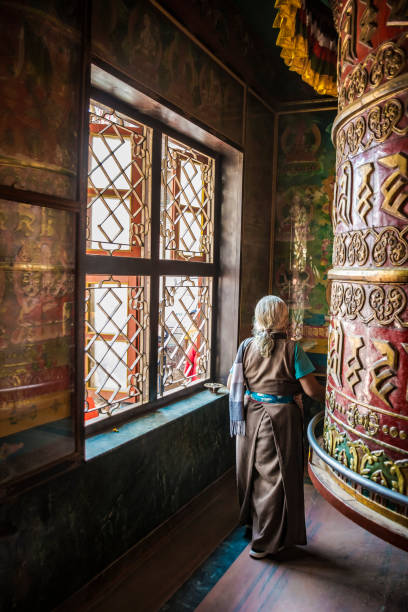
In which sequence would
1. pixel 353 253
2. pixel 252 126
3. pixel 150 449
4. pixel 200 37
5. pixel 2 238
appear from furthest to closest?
1. pixel 252 126
2. pixel 200 37
3. pixel 150 449
4. pixel 2 238
5. pixel 353 253

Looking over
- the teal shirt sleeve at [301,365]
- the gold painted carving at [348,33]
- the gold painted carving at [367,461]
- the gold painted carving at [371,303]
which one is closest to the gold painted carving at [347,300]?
the gold painted carving at [371,303]

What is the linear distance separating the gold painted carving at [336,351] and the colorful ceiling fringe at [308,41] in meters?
1.67

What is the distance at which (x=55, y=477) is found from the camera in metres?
2.15

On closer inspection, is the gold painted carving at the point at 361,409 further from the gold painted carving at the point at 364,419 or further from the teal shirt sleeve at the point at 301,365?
the teal shirt sleeve at the point at 301,365

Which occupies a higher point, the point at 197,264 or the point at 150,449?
the point at 197,264

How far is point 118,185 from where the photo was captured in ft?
9.46

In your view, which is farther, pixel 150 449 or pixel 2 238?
pixel 150 449

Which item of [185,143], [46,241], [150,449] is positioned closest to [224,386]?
[150,449]

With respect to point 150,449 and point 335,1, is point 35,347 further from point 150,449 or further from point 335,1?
point 335,1

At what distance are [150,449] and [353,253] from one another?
1848mm

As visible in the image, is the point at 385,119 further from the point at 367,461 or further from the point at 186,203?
the point at 186,203

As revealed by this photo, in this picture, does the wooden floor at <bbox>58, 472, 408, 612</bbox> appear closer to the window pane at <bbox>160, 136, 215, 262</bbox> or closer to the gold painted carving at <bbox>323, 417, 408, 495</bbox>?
the gold painted carving at <bbox>323, 417, 408, 495</bbox>

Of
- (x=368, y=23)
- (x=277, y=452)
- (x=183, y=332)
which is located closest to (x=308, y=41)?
(x=368, y=23)

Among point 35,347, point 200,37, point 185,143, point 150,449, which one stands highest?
point 200,37
